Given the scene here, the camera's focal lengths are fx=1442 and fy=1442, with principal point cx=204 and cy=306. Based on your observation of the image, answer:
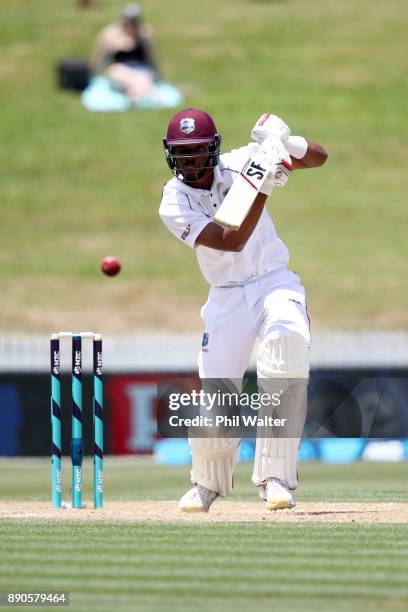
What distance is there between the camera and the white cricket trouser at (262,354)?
24.9ft

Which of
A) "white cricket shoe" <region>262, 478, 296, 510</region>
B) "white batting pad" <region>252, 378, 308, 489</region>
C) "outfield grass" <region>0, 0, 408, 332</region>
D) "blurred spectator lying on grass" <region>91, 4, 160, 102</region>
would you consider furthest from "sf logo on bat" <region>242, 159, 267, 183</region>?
"blurred spectator lying on grass" <region>91, 4, 160, 102</region>

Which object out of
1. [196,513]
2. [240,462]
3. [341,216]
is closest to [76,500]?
[196,513]

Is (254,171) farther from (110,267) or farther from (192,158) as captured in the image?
(110,267)

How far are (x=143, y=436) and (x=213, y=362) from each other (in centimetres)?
816

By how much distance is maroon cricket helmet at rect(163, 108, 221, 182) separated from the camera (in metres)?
7.68

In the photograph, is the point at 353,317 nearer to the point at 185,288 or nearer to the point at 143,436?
the point at 185,288

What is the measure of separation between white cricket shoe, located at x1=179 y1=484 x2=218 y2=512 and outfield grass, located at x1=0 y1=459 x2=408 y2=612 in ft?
2.60

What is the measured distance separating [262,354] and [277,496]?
75cm

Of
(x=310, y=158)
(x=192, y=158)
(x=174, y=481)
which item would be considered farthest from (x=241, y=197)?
(x=174, y=481)

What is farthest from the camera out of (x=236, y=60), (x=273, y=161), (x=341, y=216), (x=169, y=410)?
(x=236, y=60)

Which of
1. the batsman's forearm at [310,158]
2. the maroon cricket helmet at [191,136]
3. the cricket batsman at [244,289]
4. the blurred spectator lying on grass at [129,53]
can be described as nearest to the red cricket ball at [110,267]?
the cricket batsman at [244,289]

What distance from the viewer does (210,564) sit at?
6008 millimetres

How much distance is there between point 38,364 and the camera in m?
16.2

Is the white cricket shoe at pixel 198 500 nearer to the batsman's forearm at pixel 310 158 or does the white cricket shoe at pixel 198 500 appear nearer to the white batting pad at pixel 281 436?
the white batting pad at pixel 281 436
